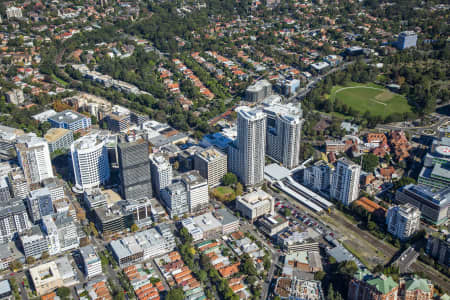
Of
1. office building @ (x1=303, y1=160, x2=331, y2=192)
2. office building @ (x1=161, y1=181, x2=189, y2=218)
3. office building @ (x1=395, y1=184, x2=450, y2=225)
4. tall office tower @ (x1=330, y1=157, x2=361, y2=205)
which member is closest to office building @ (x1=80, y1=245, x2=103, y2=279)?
office building @ (x1=161, y1=181, x2=189, y2=218)

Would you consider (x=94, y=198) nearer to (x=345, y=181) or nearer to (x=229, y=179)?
(x=229, y=179)

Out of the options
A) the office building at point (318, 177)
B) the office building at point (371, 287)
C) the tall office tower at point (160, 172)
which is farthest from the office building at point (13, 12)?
the office building at point (371, 287)

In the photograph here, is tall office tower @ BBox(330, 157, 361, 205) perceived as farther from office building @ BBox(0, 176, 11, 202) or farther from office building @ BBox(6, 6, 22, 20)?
office building @ BBox(6, 6, 22, 20)

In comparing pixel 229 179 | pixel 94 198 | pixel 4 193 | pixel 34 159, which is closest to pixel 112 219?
pixel 94 198

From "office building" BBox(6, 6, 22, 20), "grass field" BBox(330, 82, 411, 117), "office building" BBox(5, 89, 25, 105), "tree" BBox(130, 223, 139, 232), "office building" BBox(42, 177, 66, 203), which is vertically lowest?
"tree" BBox(130, 223, 139, 232)

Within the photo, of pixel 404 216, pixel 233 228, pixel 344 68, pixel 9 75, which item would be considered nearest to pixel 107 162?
pixel 233 228

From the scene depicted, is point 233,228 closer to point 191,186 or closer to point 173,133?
point 191,186
